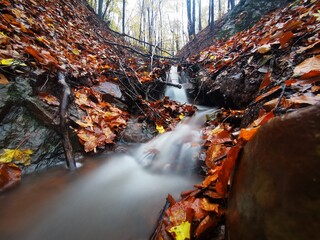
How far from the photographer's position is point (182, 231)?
1.13 meters

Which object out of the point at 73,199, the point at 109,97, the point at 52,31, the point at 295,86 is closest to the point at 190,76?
the point at 109,97

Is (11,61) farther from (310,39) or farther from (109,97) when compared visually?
(310,39)

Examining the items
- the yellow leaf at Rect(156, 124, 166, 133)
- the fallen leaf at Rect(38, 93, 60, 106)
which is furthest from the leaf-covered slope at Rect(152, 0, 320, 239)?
the fallen leaf at Rect(38, 93, 60, 106)

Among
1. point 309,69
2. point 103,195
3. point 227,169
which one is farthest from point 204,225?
point 309,69

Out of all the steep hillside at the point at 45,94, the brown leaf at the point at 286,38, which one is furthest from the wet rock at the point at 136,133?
the brown leaf at the point at 286,38

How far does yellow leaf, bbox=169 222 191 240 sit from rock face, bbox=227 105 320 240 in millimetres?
308

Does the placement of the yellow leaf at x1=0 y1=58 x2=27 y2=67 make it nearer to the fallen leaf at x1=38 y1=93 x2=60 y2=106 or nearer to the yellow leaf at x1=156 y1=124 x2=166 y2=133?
the fallen leaf at x1=38 y1=93 x2=60 y2=106

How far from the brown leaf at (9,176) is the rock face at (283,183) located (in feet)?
6.57

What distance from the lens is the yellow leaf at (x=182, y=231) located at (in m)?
1.11

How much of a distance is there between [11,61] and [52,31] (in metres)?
2.32

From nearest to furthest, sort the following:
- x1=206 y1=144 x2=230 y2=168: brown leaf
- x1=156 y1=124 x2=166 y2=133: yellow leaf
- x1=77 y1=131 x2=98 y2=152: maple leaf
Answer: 1. x1=206 y1=144 x2=230 y2=168: brown leaf
2. x1=77 y1=131 x2=98 y2=152: maple leaf
3. x1=156 y1=124 x2=166 y2=133: yellow leaf

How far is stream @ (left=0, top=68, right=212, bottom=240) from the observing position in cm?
143

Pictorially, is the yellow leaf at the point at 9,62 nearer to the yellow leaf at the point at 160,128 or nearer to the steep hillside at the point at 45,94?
the steep hillside at the point at 45,94

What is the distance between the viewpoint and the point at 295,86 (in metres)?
1.55
